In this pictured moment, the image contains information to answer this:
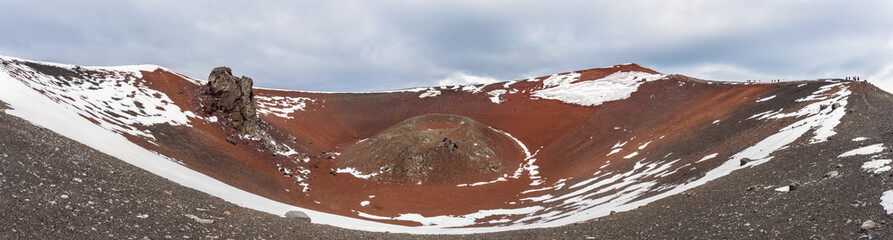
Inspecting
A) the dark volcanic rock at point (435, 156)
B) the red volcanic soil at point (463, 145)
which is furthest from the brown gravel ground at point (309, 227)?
the dark volcanic rock at point (435, 156)

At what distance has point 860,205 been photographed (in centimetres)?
1312

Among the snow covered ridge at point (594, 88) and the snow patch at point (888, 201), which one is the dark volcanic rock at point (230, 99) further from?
the snow covered ridge at point (594, 88)

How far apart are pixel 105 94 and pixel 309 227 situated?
123 ft

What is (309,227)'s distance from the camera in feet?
63.7

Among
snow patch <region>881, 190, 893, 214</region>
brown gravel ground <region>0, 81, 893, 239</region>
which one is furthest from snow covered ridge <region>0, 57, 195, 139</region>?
snow patch <region>881, 190, 893, 214</region>

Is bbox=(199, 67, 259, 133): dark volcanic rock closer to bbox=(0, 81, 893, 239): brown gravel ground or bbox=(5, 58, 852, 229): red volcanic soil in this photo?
bbox=(5, 58, 852, 229): red volcanic soil

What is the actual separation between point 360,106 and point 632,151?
197 ft

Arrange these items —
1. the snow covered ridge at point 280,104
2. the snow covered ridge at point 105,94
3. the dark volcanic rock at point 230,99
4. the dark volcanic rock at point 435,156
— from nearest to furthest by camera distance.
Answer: the snow covered ridge at point 105,94
the dark volcanic rock at point 230,99
the dark volcanic rock at point 435,156
the snow covered ridge at point 280,104

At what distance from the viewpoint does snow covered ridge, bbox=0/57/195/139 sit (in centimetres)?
3375

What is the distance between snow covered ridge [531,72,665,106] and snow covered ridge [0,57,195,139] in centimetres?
6557

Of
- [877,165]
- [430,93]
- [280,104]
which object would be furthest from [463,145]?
[877,165]

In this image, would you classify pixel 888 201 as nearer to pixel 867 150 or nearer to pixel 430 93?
pixel 867 150

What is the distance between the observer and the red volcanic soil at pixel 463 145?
1521 inches

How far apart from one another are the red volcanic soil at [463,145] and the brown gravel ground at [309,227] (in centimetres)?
769
